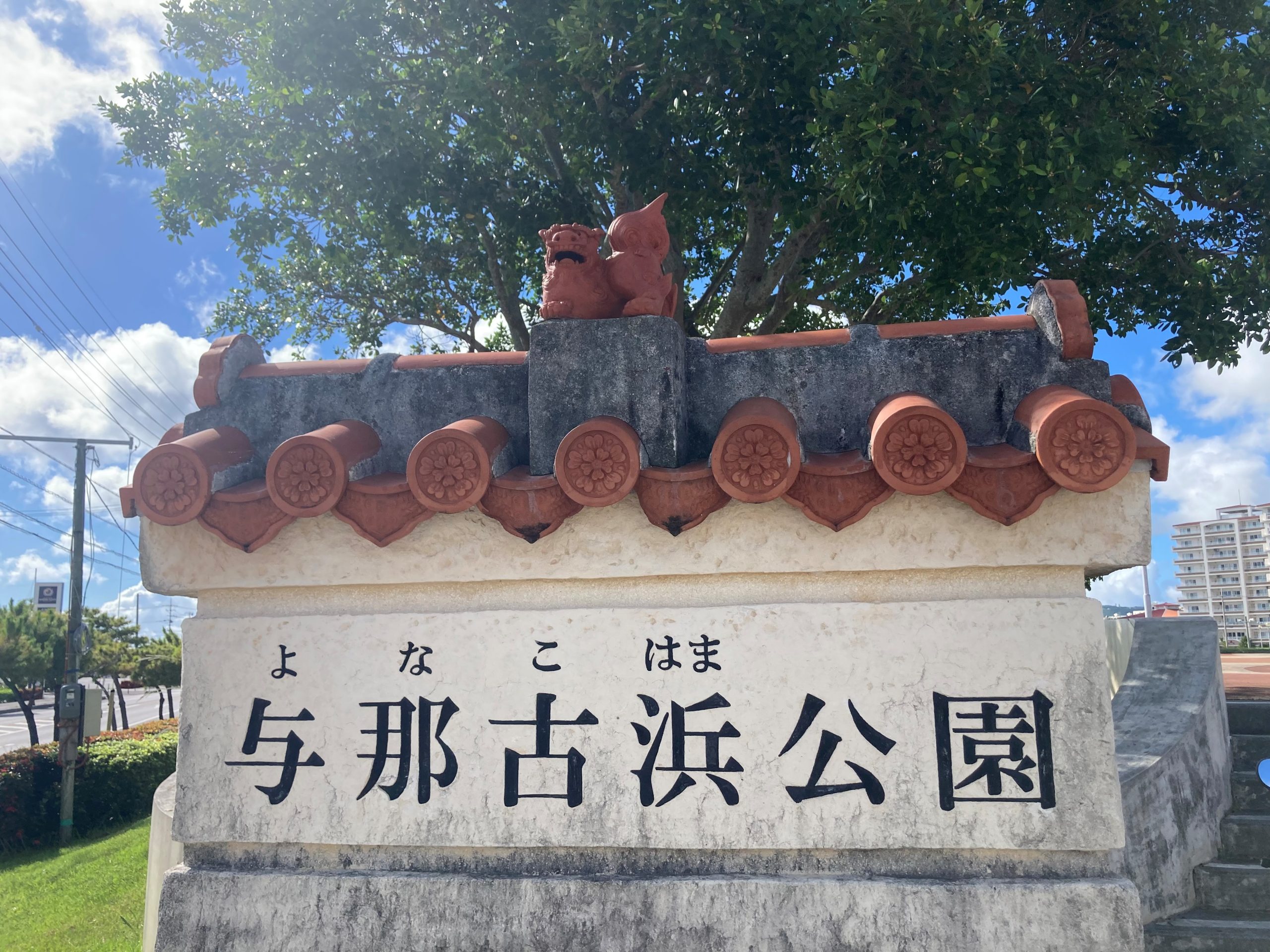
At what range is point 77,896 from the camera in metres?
8.90

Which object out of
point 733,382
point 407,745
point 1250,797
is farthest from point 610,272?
point 1250,797

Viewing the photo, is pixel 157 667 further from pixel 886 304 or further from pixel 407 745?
pixel 407 745

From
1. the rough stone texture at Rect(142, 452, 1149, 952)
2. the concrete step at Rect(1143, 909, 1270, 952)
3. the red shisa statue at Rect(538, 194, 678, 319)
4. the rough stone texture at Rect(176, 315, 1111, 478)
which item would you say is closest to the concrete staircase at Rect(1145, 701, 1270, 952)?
the concrete step at Rect(1143, 909, 1270, 952)

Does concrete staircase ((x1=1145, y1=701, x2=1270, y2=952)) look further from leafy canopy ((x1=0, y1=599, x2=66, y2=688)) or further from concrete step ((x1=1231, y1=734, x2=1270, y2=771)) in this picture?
leafy canopy ((x1=0, y1=599, x2=66, y2=688))

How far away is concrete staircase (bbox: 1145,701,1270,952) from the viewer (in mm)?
4047

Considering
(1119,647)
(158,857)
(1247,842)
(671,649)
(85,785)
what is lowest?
(85,785)

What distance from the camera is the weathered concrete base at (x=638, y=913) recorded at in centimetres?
289

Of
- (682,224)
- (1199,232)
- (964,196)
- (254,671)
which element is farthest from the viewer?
(682,224)

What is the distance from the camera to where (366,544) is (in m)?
3.31

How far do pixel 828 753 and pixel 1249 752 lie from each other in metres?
4.11

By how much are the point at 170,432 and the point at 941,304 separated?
24.8ft

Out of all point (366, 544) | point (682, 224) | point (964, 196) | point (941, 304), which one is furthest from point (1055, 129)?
point (366, 544)

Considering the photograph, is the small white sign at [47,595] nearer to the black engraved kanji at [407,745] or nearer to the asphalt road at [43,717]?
the asphalt road at [43,717]

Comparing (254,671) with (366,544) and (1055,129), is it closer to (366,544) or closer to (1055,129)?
(366,544)
